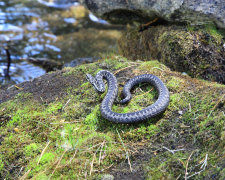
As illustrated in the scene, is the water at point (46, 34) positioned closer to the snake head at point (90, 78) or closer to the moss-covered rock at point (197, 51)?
the moss-covered rock at point (197, 51)

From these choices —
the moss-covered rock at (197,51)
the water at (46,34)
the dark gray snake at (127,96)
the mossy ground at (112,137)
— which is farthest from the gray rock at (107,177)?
the water at (46,34)

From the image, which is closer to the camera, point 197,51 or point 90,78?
point 90,78

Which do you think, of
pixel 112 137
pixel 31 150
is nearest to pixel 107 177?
pixel 112 137

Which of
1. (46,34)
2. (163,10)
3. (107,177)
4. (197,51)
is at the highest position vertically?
(163,10)

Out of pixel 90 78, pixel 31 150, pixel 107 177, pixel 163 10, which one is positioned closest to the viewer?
pixel 107 177

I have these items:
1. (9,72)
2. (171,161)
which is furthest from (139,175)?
(9,72)

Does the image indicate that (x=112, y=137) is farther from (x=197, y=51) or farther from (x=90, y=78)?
(x=197, y=51)

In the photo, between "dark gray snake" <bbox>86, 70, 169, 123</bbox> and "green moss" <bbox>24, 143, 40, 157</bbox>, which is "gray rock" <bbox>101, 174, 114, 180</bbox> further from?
"green moss" <bbox>24, 143, 40, 157</bbox>
